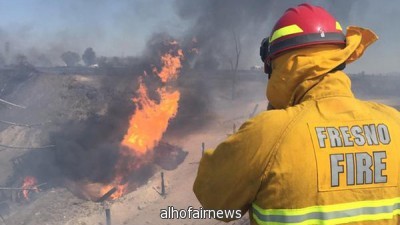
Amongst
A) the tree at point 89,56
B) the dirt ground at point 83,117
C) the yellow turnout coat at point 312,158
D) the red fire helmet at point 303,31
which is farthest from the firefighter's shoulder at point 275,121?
the tree at point 89,56

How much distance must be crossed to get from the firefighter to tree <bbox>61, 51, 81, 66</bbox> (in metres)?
65.4

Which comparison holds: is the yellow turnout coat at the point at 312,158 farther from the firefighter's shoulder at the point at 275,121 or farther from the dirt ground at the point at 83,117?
the dirt ground at the point at 83,117

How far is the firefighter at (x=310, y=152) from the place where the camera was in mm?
1353

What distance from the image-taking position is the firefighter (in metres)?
1.35

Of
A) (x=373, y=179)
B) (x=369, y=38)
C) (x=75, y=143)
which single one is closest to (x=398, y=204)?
(x=373, y=179)

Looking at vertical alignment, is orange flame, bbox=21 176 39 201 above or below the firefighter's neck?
below

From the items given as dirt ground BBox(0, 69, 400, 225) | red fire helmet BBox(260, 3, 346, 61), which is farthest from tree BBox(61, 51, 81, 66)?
red fire helmet BBox(260, 3, 346, 61)

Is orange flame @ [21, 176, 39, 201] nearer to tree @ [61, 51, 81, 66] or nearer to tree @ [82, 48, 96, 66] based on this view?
tree @ [61, 51, 81, 66]

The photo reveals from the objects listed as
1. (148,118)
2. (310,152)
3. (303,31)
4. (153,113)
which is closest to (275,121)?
(310,152)

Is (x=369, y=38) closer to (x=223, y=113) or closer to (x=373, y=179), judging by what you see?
(x=373, y=179)

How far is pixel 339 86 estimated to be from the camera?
1517mm

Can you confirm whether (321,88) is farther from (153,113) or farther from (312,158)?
(153,113)

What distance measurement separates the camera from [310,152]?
1.35 meters

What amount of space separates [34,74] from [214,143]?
59.6 ft
